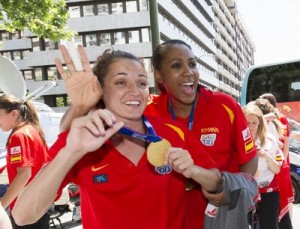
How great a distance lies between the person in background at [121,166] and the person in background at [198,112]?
18 centimetres

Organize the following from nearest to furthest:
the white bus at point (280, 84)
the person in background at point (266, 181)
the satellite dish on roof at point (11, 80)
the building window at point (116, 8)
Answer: the person in background at point (266, 181)
the satellite dish on roof at point (11, 80)
the white bus at point (280, 84)
the building window at point (116, 8)

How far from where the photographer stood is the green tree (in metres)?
9.80

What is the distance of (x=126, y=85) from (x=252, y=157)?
3.33 feet

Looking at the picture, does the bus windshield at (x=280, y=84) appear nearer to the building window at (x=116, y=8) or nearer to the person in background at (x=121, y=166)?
the person in background at (x=121, y=166)

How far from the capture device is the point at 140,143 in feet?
6.75

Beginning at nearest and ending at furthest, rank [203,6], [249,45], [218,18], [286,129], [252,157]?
[252,157] < [286,129] < [203,6] < [218,18] < [249,45]

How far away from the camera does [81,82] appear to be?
1.72 meters

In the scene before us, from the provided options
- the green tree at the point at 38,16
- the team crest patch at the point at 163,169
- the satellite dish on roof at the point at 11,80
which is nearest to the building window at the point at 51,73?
the green tree at the point at 38,16

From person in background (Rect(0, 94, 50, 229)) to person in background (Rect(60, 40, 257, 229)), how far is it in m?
1.41

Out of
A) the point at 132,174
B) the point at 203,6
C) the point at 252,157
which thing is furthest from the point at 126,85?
the point at 203,6

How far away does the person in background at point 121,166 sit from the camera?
1.64 meters

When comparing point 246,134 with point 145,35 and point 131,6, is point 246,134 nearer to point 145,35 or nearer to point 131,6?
point 145,35

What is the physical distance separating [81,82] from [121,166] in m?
0.45

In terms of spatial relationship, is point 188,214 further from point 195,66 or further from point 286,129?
point 286,129
